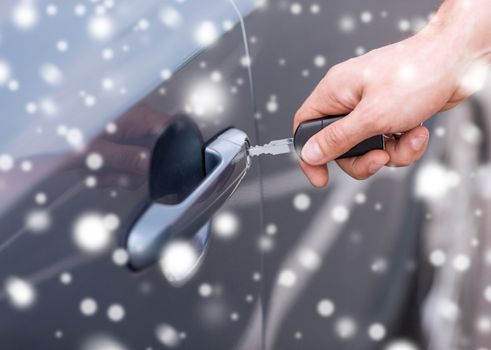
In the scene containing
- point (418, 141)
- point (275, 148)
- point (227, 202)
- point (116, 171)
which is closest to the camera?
point (116, 171)

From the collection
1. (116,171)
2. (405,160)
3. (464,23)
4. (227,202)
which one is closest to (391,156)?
(405,160)

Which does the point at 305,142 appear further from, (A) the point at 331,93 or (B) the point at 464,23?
(B) the point at 464,23

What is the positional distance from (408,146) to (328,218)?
211 mm

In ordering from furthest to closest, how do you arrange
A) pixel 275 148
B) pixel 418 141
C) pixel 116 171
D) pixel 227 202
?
pixel 418 141
pixel 275 148
pixel 227 202
pixel 116 171

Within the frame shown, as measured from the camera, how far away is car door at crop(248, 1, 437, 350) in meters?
1.33

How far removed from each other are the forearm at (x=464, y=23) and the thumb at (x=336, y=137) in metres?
0.26

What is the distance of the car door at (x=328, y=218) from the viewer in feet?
4.36

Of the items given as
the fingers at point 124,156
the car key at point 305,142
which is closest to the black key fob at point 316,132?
the car key at point 305,142

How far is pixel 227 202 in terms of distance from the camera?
1177 millimetres

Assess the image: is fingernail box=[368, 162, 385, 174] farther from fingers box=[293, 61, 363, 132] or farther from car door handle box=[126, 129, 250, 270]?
car door handle box=[126, 129, 250, 270]

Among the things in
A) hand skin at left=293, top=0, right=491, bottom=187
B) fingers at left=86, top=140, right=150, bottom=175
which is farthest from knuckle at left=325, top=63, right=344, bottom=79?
fingers at left=86, top=140, right=150, bottom=175

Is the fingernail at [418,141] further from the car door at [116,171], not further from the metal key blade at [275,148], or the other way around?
the car door at [116,171]

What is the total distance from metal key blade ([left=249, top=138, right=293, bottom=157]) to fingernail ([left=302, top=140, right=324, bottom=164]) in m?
0.03

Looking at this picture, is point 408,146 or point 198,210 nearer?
point 198,210
